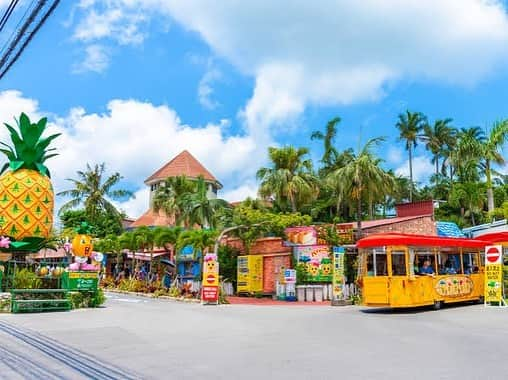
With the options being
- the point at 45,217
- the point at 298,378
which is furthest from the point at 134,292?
the point at 298,378

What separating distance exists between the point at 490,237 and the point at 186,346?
1512cm

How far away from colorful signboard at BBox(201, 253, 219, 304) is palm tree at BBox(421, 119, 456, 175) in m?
35.7

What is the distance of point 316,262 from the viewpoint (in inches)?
1021

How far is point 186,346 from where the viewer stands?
10344 mm

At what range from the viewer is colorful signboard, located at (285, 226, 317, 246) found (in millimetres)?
26328

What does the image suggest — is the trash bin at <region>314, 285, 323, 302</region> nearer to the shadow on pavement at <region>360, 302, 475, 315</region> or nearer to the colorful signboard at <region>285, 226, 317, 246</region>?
the colorful signboard at <region>285, 226, 317, 246</region>

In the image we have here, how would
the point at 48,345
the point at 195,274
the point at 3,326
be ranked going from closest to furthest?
the point at 48,345, the point at 3,326, the point at 195,274

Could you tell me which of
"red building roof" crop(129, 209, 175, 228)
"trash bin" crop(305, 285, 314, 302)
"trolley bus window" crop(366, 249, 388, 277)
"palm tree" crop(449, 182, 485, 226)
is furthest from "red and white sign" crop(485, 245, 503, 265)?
"red building roof" crop(129, 209, 175, 228)

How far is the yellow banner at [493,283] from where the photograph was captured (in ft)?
60.2

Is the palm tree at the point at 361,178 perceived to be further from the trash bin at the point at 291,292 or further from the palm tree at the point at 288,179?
the palm tree at the point at 288,179

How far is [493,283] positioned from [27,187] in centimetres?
1880

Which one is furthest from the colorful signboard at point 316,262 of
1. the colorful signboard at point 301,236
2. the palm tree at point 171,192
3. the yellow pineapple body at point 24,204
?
the palm tree at point 171,192

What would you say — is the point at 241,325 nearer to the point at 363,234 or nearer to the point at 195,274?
the point at 363,234

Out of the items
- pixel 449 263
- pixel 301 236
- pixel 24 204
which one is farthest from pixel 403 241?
pixel 24 204
